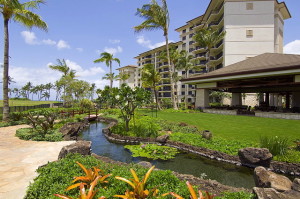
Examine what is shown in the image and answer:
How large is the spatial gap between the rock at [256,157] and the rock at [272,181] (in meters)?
2.38

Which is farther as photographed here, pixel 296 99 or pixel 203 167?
pixel 296 99

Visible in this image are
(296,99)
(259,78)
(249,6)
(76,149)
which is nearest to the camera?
→ (76,149)

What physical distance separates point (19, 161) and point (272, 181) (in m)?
7.40

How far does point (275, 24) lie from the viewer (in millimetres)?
35031

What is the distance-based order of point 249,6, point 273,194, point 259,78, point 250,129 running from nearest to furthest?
point 273,194, point 250,129, point 259,78, point 249,6

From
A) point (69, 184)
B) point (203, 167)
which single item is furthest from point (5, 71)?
point (203, 167)

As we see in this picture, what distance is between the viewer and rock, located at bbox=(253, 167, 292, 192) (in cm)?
352

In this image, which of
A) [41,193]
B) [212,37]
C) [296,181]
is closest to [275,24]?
[212,37]

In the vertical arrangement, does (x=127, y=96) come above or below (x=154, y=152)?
above

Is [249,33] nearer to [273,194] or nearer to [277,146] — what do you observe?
[277,146]

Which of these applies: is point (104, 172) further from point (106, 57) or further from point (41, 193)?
point (106, 57)

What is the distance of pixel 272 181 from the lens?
3670 millimetres

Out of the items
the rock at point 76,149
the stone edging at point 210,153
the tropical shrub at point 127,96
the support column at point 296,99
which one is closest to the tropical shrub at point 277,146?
the stone edging at point 210,153

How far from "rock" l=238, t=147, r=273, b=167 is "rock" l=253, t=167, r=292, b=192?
2382 millimetres
